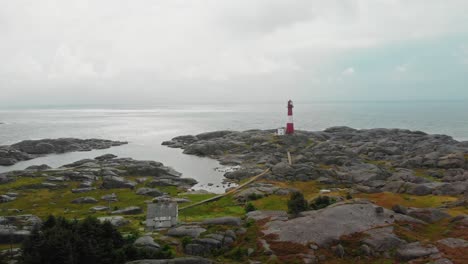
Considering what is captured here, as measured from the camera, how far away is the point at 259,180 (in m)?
88.0

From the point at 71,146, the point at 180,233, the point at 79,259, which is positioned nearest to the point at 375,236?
the point at 180,233

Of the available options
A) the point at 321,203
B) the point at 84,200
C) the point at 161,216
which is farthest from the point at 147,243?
the point at 84,200

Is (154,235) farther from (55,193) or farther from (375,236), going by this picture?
(55,193)

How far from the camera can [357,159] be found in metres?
104

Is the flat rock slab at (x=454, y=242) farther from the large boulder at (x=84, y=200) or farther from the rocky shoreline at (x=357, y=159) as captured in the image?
the large boulder at (x=84, y=200)

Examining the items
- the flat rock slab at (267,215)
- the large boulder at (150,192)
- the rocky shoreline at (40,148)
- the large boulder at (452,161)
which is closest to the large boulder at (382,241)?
the flat rock slab at (267,215)

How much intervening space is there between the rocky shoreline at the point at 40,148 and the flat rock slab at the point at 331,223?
108295 millimetres

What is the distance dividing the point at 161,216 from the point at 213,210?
Result: 14794mm

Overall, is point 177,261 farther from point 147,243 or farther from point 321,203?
point 321,203

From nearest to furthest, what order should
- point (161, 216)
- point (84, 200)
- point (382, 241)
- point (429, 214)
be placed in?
1. point (382, 241)
2. point (161, 216)
3. point (429, 214)
4. point (84, 200)

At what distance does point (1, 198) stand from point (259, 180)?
52.9 metres

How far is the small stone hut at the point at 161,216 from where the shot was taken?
168 feet

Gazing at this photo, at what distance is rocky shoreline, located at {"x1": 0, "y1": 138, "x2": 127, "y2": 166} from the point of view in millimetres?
128500

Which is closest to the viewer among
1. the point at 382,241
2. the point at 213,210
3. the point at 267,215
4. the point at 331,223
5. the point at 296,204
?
the point at 382,241
